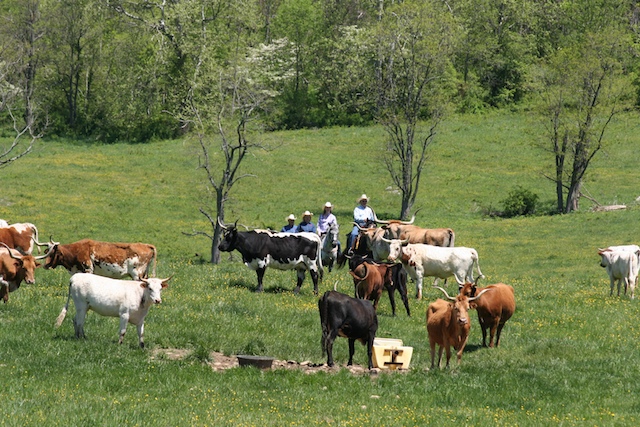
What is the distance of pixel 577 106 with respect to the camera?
2242 inches

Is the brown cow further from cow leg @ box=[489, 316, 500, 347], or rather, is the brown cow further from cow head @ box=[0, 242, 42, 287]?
cow head @ box=[0, 242, 42, 287]

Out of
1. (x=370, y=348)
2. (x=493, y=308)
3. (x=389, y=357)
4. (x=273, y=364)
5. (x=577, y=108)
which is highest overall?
(x=577, y=108)

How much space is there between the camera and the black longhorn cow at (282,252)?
26.0m

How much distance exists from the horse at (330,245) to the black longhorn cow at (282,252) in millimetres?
3013

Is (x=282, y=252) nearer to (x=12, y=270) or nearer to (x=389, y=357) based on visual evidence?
(x=12, y=270)

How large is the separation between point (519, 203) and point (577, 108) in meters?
8.27

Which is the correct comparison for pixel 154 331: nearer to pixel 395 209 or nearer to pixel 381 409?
pixel 381 409

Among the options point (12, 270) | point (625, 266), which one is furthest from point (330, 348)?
point (625, 266)

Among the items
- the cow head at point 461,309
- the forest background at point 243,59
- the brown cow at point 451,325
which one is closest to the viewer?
the cow head at point 461,309

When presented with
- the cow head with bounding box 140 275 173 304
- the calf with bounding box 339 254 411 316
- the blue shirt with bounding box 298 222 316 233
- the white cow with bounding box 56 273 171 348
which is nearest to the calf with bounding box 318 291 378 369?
the cow head with bounding box 140 275 173 304

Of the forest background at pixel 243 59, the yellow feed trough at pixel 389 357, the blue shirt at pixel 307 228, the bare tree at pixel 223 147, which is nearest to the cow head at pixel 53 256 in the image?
the bare tree at pixel 223 147

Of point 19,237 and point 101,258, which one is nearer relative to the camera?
point 101,258

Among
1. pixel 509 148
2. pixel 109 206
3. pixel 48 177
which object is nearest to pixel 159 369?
pixel 109 206

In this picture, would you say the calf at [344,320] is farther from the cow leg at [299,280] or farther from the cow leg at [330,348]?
the cow leg at [299,280]
